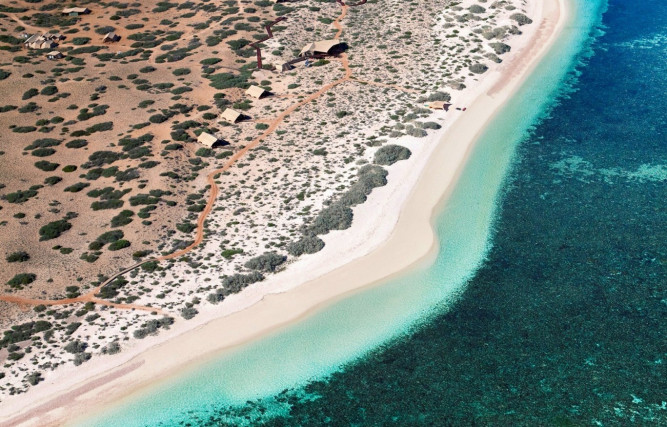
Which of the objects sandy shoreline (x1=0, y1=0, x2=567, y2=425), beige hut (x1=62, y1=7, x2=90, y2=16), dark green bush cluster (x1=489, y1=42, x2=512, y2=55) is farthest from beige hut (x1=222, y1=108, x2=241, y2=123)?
beige hut (x1=62, y1=7, x2=90, y2=16)

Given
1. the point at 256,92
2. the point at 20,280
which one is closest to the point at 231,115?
the point at 256,92

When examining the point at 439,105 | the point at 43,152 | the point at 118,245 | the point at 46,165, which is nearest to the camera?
the point at 118,245

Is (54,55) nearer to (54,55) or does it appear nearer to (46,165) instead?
(54,55)

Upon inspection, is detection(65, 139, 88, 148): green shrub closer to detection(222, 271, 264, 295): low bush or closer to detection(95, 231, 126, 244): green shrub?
detection(95, 231, 126, 244): green shrub

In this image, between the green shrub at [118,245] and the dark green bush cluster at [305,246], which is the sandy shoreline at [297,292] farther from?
the green shrub at [118,245]

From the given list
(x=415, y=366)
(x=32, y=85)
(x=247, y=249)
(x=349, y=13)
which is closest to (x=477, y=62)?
(x=349, y=13)

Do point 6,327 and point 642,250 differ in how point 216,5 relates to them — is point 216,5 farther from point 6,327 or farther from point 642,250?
point 642,250

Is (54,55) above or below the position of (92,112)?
above
